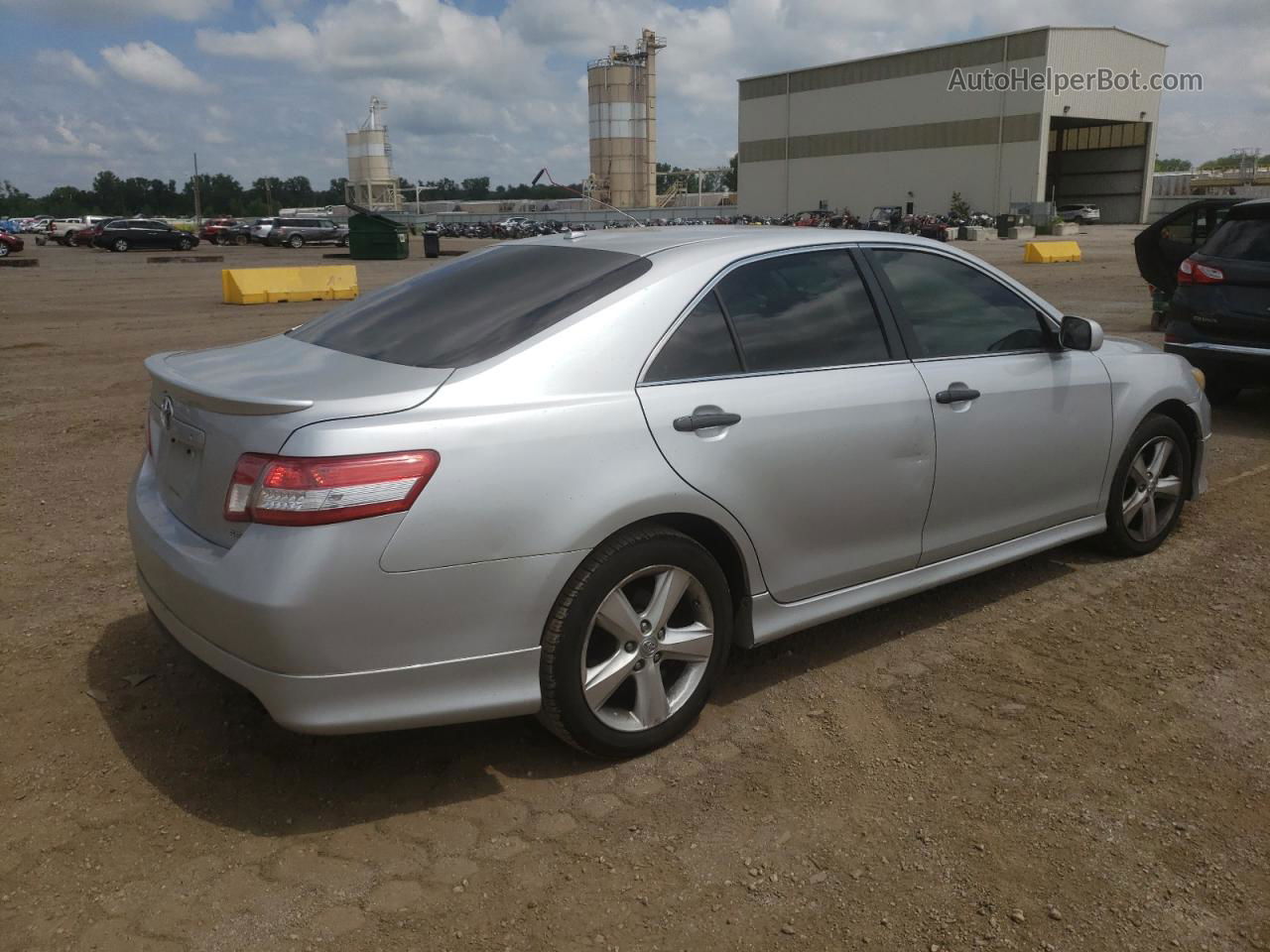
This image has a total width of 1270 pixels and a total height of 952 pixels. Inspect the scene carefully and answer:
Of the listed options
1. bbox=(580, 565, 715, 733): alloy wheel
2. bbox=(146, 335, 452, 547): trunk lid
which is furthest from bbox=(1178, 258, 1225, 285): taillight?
bbox=(146, 335, 452, 547): trunk lid

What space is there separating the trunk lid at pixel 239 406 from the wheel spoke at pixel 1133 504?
351 centimetres

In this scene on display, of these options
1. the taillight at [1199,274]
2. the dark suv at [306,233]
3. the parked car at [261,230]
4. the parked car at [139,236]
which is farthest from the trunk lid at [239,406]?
the parked car at [261,230]

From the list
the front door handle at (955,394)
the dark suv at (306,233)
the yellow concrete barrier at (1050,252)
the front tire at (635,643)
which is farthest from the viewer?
the dark suv at (306,233)

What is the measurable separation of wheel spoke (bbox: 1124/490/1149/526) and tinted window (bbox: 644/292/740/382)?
2.55 meters

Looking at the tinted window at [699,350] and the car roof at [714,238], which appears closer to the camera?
the tinted window at [699,350]

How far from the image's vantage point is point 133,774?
124 inches

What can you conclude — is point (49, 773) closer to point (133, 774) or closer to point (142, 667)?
point (133, 774)

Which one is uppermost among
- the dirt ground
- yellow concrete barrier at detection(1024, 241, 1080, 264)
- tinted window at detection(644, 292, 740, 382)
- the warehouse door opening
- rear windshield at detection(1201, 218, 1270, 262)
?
the warehouse door opening

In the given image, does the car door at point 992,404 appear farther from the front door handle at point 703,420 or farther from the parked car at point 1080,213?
the parked car at point 1080,213

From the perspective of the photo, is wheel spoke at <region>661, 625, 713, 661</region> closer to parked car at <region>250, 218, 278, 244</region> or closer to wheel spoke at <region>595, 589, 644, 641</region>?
wheel spoke at <region>595, 589, 644, 641</region>

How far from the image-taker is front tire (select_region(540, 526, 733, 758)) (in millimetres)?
2951

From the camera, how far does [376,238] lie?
3528 cm

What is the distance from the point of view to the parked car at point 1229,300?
7480 mm

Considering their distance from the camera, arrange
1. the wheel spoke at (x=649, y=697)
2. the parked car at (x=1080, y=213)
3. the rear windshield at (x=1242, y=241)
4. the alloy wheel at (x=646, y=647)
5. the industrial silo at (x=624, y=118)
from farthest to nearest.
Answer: the industrial silo at (x=624, y=118)
the parked car at (x=1080, y=213)
the rear windshield at (x=1242, y=241)
the wheel spoke at (x=649, y=697)
the alloy wheel at (x=646, y=647)
